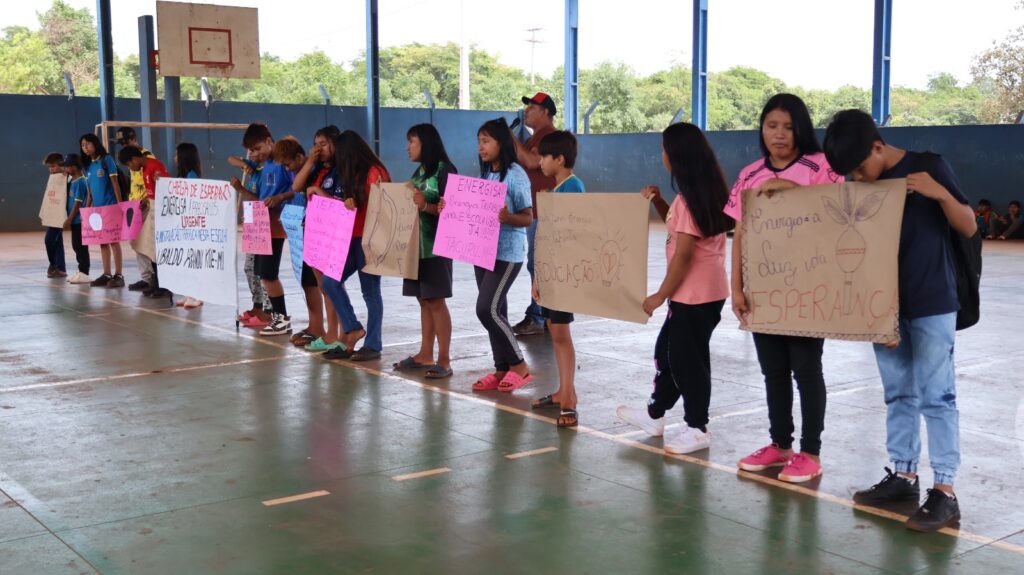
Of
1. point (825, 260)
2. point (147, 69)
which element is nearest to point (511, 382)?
point (825, 260)

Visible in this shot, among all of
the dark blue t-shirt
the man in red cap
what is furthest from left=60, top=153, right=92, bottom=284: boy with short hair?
the dark blue t-shirt

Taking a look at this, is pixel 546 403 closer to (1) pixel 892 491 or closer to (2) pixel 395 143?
(1) pixel 892 491

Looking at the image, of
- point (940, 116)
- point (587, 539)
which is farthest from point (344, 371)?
point (940, 116)

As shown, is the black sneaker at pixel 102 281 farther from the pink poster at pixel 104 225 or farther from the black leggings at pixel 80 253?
the pink poster at pixel 104 225

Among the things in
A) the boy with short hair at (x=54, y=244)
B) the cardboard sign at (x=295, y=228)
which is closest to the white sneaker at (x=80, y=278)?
the boy with short hair at (x=54, y=244)

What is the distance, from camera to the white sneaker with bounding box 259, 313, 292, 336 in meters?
8.87

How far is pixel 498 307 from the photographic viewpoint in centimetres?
661

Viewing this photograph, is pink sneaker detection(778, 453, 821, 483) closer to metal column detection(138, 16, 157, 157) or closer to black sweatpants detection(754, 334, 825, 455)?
black sweatpants detection(754, 334, 825, 455)

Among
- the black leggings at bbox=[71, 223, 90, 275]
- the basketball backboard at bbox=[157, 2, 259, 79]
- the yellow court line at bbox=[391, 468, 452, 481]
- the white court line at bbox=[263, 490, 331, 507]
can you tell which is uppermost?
the basketball backboard at bbox=[157, 2, 259, 79]

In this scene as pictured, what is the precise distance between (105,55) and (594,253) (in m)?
19.2

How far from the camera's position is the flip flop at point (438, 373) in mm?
7051

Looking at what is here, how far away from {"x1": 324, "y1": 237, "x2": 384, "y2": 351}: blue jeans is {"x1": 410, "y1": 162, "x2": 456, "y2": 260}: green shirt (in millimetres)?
601

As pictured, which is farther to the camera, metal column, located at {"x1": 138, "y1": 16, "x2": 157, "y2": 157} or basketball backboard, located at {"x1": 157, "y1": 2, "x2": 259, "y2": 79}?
metal column, located at {"x1": 138, "y1": 16, "x2": 157, "y2": 157}

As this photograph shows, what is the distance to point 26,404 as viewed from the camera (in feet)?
20.9
